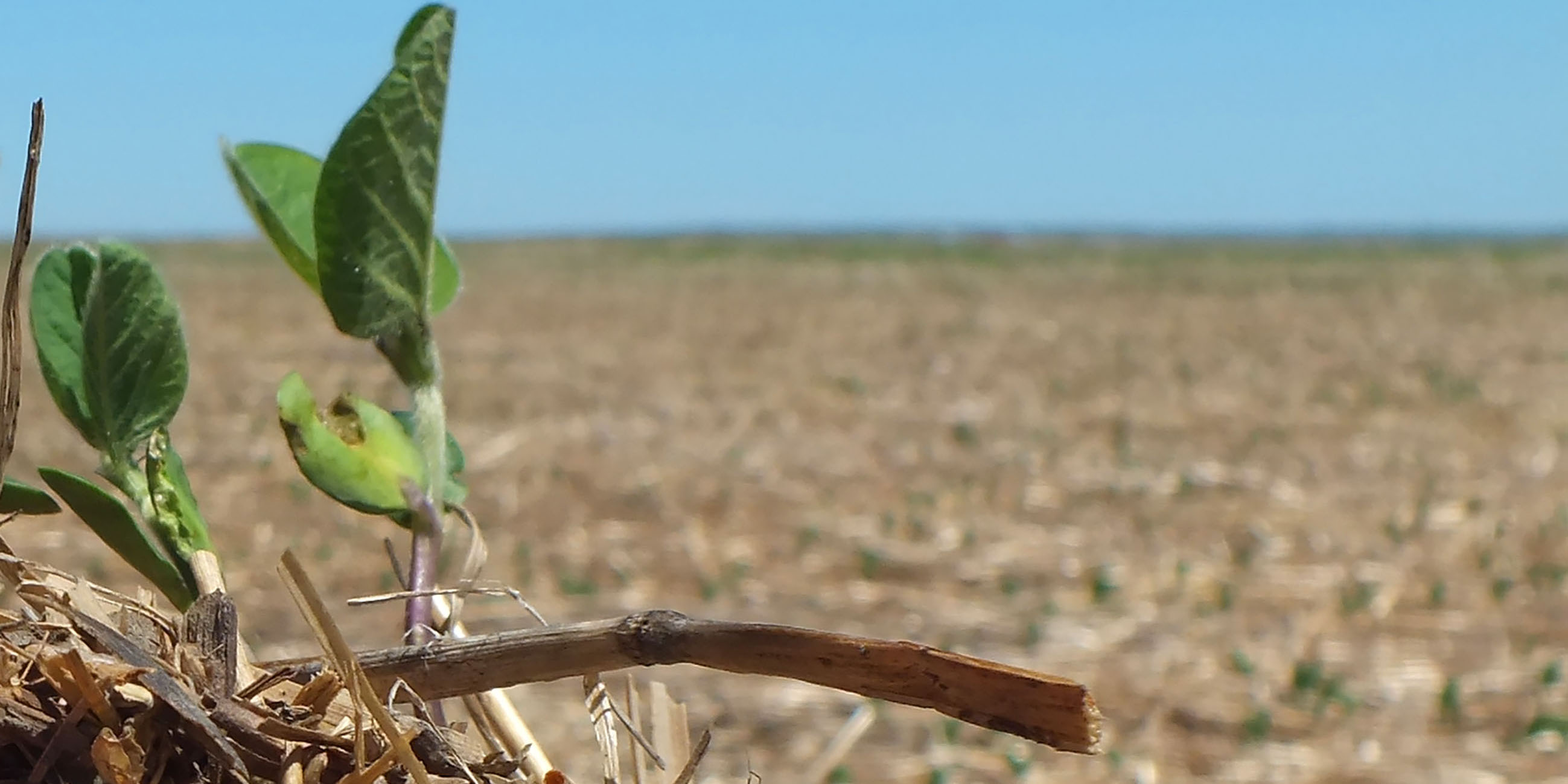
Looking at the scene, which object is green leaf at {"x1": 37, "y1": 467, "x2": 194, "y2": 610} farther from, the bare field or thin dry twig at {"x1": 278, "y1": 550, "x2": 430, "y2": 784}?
the bare field

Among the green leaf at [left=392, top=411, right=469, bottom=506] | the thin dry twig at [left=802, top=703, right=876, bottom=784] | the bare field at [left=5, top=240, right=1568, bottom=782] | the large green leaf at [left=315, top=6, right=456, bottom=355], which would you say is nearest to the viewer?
the large green leaf at [left=315, top=6, right=456, bottom=355]

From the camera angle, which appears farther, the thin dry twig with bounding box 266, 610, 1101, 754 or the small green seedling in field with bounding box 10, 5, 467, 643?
the small green seedling in field with bounding box 10, 5, 467, 643

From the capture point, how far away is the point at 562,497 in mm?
7336

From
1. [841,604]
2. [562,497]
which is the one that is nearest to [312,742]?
[841,604]

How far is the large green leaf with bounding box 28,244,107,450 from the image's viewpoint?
625mm

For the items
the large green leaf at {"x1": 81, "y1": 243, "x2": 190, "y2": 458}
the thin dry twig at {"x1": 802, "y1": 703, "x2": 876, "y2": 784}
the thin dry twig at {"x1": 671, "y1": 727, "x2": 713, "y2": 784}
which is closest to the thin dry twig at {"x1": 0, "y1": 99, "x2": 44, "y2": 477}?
the large green leaf at {"x1": 81, "y1": 243, "x2": 190, "y2": 458}

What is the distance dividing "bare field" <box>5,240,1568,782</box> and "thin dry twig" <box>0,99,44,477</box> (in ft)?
1.64

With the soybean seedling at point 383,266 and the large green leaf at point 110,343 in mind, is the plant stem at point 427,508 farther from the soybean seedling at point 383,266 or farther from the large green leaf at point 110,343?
the large green leaf at point 110,343

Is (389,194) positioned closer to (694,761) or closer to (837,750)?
(694,761)

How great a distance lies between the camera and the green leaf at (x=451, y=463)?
681 mm

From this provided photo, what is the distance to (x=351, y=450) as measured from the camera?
0.63 m

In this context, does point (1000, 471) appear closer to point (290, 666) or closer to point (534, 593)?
point (534, 593)

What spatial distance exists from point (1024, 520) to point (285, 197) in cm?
640

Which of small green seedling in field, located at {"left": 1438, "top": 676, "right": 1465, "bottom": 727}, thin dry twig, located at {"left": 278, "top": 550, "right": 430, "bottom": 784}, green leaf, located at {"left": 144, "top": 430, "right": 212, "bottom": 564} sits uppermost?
green leaf, located at {"left": 144, "top": 430, "right": 212, "bottom": 564}
